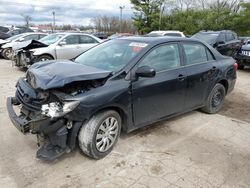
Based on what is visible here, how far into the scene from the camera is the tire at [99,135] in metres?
3.09

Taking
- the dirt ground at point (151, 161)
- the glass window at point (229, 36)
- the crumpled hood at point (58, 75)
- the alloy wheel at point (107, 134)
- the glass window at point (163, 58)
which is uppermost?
the glass window at point (229, 36)

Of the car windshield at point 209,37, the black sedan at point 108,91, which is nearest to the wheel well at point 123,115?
the black sedan at point 108,91

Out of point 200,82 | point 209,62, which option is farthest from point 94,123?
point 209,62

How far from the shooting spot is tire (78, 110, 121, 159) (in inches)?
121

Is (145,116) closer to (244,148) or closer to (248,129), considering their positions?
(244,148)

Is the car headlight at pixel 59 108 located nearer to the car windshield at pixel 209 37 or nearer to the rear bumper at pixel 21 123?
the rear bumper at pixel 21 123

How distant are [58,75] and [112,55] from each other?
1125 mm

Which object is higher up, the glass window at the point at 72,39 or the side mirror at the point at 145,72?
the glass window at the point at 72,39

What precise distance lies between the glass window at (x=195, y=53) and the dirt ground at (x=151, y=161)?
3.78 ft

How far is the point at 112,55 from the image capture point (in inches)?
154

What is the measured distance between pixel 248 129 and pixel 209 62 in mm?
1397

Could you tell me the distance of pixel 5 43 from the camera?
512 inches

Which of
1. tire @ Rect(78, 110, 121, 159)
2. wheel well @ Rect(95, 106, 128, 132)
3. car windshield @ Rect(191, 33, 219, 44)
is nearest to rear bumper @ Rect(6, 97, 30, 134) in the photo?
tire @ Rect(78, 110, 121, 159)

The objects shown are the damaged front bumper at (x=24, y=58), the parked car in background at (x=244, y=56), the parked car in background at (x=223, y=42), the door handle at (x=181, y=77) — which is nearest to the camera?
the door handle at (x=181, y=77)
